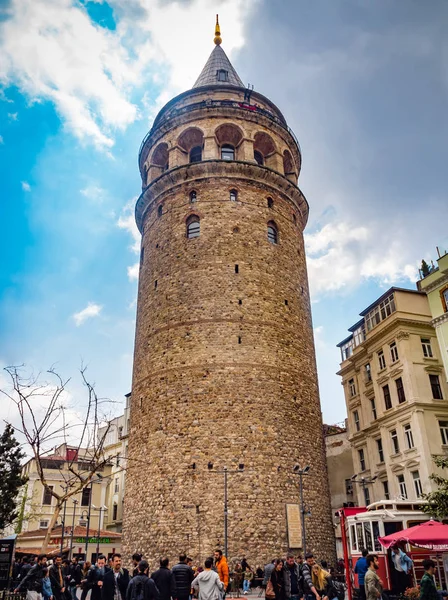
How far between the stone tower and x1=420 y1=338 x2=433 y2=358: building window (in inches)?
207

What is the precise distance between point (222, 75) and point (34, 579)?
28.2m

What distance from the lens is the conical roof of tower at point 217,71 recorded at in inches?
1188

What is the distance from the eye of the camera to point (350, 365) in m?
29.6

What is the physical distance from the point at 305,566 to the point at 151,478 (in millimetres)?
10868

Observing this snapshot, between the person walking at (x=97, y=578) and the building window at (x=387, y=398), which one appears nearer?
the person walking at (x=97, y=578)

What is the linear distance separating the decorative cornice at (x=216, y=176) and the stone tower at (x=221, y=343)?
5 centimetres

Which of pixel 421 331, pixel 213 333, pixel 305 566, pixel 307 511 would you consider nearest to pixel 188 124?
pixel 213 333

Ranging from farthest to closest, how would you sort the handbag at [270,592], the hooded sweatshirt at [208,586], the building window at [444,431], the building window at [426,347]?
1. the building window at [426,347]
2. the building window at [444,431]
3. the handbag at [270,592]
4. the hooded sweatshirt at [208,586]

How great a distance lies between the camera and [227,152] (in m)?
27.1

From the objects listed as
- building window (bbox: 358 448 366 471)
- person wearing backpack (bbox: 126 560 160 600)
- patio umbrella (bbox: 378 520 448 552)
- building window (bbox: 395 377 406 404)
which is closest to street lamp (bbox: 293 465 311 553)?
building window (bbox: 395 377 406 404)

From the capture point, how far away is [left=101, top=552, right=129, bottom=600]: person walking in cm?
902

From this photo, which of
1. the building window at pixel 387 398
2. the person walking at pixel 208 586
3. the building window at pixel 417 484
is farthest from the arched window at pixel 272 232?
the person walking at pixel 208 586

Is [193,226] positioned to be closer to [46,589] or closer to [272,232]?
[272,232]

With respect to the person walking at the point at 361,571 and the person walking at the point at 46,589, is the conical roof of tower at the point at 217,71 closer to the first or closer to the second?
the person walking at the point at 361,571
